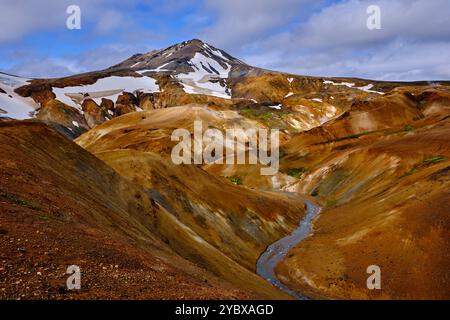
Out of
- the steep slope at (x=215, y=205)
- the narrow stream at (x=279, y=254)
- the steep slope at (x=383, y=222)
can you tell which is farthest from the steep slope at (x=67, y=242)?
the steep slope at (x=215, y=205)

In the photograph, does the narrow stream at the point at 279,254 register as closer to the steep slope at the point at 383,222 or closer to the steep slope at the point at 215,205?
the steep slope at the point at 215,205

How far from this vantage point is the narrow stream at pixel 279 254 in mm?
52759

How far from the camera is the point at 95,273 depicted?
22375 millimetres

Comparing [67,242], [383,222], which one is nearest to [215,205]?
[383,222]

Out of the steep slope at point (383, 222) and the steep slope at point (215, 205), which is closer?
the steep slope at point (383, 222)

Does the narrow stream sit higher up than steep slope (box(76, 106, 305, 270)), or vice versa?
steep slope (box(76, 106, 305, 270))

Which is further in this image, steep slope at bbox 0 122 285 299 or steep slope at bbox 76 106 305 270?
steep slope at bbox 76 106 305 270

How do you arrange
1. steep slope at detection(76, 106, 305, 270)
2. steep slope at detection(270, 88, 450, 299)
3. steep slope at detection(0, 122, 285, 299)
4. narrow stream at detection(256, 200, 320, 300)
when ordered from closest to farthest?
steep slope at detection(0, 122, 285, 299), steep slope at detection(270, 88, 450, 299), narrow stream at detection(256, 200, 320, 300), steep slope at detection(76, 106, 305, 270)

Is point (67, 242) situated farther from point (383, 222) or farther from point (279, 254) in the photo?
point (383, 222)

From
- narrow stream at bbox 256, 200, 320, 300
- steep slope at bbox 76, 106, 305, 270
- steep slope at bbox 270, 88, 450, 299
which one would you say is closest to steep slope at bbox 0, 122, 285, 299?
narrow stream at bbox 256, 200, 320, 300

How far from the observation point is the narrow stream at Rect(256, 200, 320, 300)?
173ft

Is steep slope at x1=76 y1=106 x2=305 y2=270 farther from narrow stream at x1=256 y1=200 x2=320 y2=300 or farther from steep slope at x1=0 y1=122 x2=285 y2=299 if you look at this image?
steep slope at x1=0 y1=122 x2=285 y2=299

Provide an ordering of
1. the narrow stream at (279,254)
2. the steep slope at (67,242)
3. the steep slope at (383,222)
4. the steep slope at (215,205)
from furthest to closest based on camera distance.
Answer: the steep slope at (215,205), the narrow stream at (279,254), the steep slope at (383,222), the steep slope at (67,242)

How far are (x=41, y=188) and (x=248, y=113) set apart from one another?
558ft
